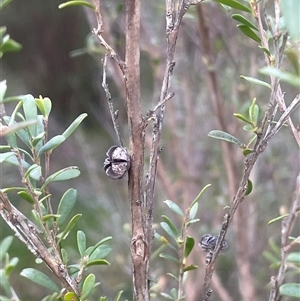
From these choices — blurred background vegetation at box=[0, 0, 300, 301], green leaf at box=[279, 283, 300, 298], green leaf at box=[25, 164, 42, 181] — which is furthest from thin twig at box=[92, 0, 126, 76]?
blurred background vegetation at box=[0, 0, 300, 301]

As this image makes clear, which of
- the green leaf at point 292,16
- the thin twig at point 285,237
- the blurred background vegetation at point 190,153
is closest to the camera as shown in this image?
the green leaf at point 292,16

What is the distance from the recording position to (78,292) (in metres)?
0.37

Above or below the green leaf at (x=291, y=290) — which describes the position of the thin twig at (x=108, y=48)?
above

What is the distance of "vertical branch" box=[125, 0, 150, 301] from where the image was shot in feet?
1.11

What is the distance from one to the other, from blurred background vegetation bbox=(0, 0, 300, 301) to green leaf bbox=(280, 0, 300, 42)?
0.46 metres

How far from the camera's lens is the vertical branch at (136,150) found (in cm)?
34

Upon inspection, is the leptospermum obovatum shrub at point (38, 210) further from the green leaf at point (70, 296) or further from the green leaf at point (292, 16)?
the green leaf at point (292, 16)

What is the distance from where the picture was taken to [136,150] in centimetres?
36

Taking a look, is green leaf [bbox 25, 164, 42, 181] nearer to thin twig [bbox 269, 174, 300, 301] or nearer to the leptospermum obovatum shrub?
the leptospermum obovatum shrub

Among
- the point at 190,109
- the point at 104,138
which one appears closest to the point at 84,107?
the point at 104,138

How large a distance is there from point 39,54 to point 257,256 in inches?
81.8

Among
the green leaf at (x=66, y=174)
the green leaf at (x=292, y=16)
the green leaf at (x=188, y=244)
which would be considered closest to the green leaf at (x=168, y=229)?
the green leaf at (x=188, y=244)

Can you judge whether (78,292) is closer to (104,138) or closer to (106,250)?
(106,250)

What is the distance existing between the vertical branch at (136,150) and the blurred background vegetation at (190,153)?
9.2 inches
